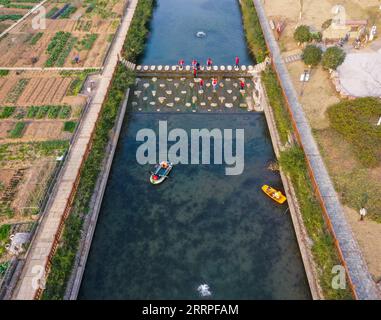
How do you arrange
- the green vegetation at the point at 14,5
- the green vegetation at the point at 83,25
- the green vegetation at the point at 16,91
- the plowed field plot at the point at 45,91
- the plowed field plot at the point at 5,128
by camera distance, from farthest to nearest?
the green vegetation at the point at 14,5
the green vegetation at the point at 83,25
the green vegetation at the point at 16,91
the plowed field plot at the point at 45,91
the plowed field plot at the point at 5,128

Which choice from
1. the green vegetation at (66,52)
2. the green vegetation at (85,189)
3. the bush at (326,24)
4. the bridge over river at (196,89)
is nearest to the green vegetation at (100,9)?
the green vegetation at (66,52)

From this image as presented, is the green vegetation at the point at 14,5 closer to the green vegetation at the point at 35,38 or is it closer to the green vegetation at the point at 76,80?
the green vegetation at the point at 35,38

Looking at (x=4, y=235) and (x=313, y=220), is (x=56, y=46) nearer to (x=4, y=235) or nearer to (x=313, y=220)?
(x=4, y=235)

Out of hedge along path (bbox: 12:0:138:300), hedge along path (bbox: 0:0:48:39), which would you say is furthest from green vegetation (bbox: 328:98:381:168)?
hedge along path (bbox: 0:0:48:39)

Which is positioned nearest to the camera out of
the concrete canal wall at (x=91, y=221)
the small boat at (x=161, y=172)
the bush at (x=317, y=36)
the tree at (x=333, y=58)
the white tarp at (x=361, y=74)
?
the concrete canal wall at (x=91, y=221)

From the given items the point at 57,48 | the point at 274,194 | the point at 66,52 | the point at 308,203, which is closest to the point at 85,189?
the point at 274,194

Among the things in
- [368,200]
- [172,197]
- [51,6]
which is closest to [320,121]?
[368,200]

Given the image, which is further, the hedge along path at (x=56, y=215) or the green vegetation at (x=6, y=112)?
the green vegetation at (x=6, y=112)
